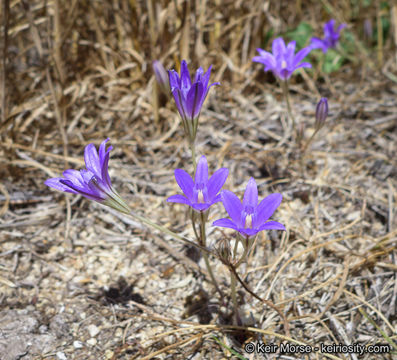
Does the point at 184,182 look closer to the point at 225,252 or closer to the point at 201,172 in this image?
the point at 201,172

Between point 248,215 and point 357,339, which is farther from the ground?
point 248,215

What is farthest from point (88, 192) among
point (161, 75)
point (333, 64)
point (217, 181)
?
point (333, 64)

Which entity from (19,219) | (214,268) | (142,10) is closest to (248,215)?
(214,268)

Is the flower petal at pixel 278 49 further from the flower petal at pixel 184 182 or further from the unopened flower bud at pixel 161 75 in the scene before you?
the flower petal at pixel 184 182

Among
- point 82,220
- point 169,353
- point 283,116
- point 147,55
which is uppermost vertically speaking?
point 147,55

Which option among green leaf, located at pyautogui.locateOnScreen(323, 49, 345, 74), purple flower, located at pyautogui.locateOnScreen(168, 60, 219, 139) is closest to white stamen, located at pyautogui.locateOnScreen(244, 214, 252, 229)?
purple flower, located at pyautogui.locateOnScreen(168, 60, 219, 139)

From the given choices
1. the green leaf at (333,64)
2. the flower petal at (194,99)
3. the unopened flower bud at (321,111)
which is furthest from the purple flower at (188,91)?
the green leaf at (333,64)

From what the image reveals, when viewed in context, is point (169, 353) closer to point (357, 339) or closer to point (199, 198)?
point (199, 198)
